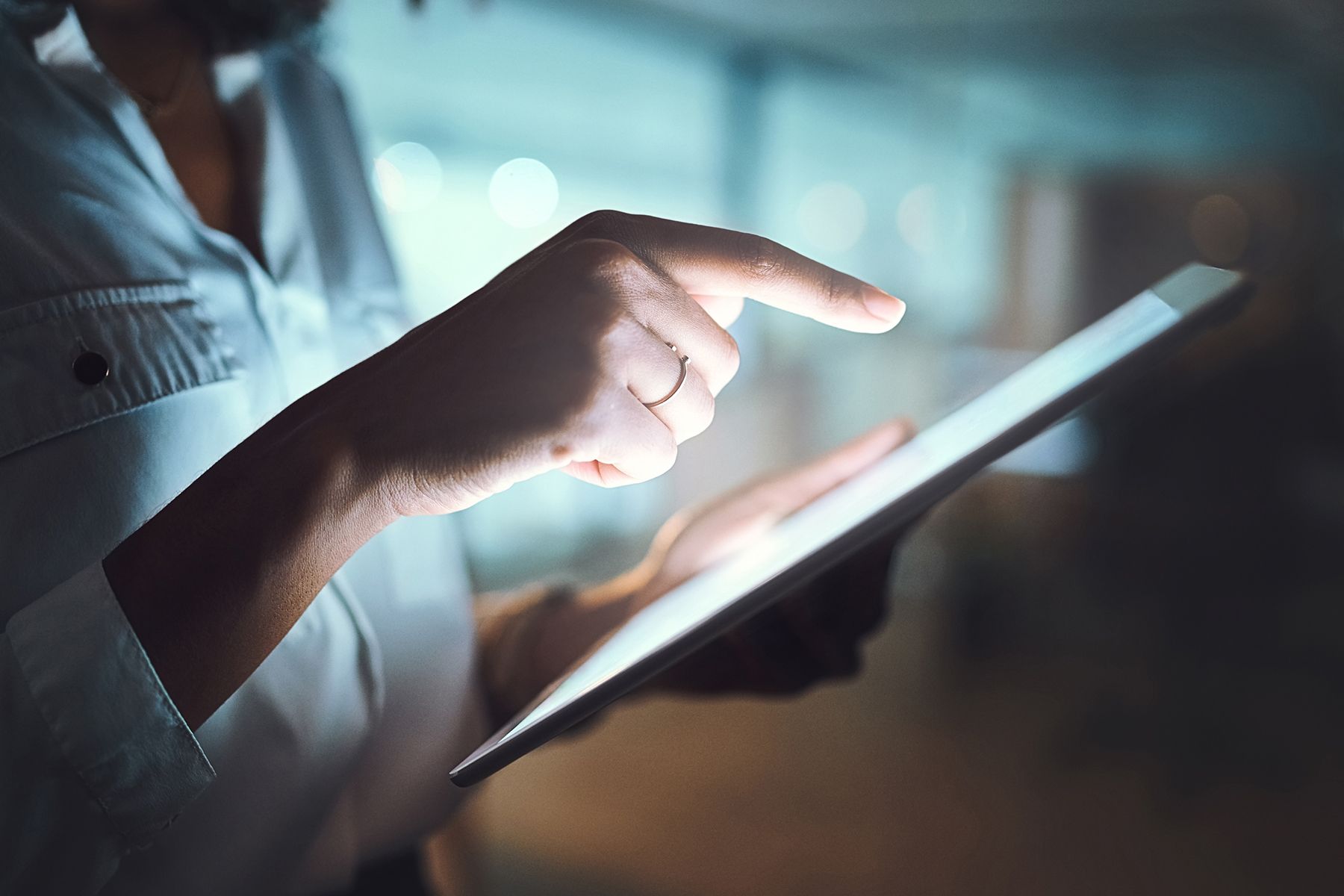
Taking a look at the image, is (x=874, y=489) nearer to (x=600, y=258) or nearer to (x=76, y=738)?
(x=600, y=258)

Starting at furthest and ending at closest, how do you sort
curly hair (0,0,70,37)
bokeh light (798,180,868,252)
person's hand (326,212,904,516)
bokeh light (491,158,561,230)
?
bokeh light (798,180,868,252)
bokeh light (491,158,561,230)
curly hair (0,0,70,37)
person's hand (326,212,904,516)

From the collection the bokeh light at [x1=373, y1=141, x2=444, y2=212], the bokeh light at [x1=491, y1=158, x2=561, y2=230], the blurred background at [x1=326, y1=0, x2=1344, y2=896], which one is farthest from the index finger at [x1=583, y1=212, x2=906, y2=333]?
the bokeh light at [x1=373, y1=141, x2=444, y2=212]

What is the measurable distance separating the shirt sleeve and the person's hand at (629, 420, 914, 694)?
0.32 meters

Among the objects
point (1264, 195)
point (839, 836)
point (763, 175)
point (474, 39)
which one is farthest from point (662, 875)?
point (1264, 195)

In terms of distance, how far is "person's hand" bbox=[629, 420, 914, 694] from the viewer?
0.58 meters

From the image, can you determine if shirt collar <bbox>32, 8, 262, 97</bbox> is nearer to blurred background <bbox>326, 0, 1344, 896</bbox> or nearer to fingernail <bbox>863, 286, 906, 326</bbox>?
fingernail <bbox>863, 286, 906, 326</bbox>

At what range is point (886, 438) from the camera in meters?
0.56

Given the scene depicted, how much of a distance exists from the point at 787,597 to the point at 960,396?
1.57 m

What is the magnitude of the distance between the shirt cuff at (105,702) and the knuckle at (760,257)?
0.28 metres

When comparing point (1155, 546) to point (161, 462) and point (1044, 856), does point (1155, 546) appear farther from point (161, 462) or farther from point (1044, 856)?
point (161, 462)

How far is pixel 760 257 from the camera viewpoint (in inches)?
14.3

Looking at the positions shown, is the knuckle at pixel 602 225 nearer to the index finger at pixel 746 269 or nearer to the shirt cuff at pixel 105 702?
the index finger at pixel 746 269

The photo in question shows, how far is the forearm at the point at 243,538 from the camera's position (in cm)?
34

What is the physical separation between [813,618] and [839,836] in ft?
5.92
